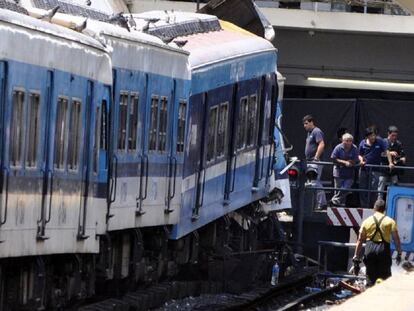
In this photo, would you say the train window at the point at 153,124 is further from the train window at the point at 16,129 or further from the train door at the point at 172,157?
the train window at the point at 16,129

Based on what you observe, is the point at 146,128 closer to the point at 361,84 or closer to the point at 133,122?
the point at 133,122

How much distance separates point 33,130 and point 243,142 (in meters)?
11.0

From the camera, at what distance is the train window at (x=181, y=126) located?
2188 centimetres

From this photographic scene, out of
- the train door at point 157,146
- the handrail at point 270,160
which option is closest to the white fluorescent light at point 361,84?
the handrail at point 270,160

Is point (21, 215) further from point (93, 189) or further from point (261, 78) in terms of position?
point (261, 78)

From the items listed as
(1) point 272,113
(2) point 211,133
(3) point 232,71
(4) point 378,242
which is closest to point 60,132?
(2) point 211,133

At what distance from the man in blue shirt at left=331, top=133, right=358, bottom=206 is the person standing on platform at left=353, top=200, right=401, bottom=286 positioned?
548 cm

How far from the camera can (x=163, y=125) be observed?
69.6ft

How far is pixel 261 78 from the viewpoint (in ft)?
89.6

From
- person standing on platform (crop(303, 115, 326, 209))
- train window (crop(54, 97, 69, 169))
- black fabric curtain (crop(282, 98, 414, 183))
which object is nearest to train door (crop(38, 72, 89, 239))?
train window (crop(54, 97, 69, 169))

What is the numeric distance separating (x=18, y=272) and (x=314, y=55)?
24.9 meters

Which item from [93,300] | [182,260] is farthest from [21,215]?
[182,260]

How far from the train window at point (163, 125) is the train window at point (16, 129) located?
6116 millimetres

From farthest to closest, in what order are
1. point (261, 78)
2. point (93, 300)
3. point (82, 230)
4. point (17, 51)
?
point (261, 78) < point (93, 300) < point (82, 230) < point (17, 51)
